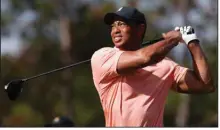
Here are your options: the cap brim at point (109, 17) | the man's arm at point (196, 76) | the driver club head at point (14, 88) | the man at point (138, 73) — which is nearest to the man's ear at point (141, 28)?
the man at point (138, 73)

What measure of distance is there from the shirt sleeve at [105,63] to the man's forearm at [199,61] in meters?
0.35

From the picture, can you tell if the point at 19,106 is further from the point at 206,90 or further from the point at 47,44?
the point at 206,90

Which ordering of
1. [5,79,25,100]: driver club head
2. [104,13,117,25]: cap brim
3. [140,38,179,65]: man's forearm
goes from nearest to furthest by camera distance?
[140,38,179,65]: man's forearm
[104,13,117,25]: cap brim
[5,79,25,100]: driver club head

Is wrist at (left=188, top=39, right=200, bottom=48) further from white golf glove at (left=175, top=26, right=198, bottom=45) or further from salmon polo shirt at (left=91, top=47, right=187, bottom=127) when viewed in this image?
salmon polo shirt at (left=91, top=47, right=187, bottom=127)

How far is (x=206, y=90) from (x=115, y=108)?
456 mm

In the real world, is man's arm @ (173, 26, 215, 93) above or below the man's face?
below

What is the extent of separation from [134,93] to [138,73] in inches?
4.0

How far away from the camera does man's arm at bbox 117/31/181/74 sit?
12.9ft

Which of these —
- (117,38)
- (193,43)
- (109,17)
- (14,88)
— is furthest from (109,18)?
(14,88)

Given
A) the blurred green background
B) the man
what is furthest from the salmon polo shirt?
the blurred green background

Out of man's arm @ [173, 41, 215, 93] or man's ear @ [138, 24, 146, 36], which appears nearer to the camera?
man's arm @ [173, 41, 215, 93]

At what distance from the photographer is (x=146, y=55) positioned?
3.93m

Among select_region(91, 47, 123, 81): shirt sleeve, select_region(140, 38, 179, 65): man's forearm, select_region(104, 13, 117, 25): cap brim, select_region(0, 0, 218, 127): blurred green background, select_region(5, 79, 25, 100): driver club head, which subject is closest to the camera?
select_region(140, 38, 179, 65): man's forearm

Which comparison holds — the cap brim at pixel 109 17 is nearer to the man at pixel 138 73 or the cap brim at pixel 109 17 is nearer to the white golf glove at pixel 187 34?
the man at pixel 138 73
